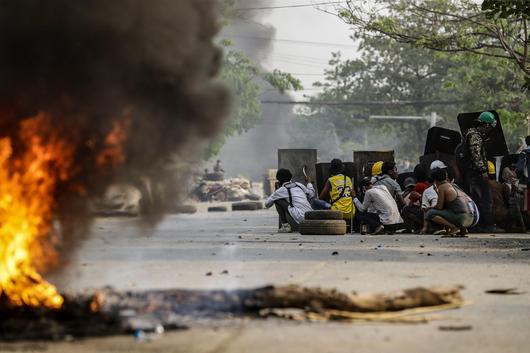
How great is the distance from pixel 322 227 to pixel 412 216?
1.88 m

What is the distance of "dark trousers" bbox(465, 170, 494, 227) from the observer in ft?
64.8

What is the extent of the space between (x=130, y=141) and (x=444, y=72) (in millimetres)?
58810

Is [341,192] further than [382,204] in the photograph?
Yes

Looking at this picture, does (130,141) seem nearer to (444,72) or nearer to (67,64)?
(67,64)

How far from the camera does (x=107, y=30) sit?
27.6ft

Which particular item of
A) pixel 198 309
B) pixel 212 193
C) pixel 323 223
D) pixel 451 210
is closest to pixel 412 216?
pixel 323 223

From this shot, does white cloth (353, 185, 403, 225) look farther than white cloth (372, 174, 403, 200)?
No

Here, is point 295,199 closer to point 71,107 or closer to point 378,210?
point 378,210

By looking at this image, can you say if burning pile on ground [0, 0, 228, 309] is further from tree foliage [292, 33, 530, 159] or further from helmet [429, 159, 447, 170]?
tree foliage [292, 33, 530, 159]

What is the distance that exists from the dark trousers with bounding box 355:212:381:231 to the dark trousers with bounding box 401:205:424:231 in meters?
0.70

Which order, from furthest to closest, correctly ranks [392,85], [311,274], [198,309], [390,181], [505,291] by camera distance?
[392,85] < [390,181] < [311,274] < [505,291] < [198,309]

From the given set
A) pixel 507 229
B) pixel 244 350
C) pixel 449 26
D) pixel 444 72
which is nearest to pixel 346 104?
pixel 444 72

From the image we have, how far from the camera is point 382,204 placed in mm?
19719

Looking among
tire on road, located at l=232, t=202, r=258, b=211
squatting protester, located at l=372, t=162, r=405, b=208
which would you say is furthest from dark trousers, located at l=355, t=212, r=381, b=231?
tire on road, located at l=232, t=202, r=258, b=211
